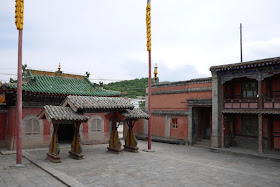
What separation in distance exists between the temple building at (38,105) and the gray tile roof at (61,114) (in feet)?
12.7

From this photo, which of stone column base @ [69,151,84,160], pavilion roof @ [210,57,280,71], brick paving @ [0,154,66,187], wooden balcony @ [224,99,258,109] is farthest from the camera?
wooden balcony @ [224,99,258,109]

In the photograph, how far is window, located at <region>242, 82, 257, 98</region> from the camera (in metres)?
16.1

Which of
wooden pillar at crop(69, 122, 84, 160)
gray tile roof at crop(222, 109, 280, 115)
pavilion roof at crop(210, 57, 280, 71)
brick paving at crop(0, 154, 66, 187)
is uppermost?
pavilion roof at crop(210, 57, 280, 71)

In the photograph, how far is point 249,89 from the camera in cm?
1642

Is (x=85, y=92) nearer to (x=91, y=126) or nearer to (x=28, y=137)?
(x=91, y=126)

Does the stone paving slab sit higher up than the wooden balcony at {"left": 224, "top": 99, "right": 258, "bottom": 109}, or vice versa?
the wooden balcony at {"left": 224, "top": 99, "right": 258, "bottom": 109}

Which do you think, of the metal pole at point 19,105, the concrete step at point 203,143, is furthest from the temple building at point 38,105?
the concrete step at point 203,143

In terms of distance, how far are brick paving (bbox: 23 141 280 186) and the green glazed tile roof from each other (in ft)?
16.5

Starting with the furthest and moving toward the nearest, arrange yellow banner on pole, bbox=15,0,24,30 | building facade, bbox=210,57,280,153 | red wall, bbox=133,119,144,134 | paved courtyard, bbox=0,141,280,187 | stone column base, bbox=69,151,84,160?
red wall, bbox=133,119,144,134 < building facade, bbox=210,57,280,153 < stone column base, bbox=69,151,84,160 < yellow banner on pole, bbox=15,0,24,30 < paved courtyard, bbox=0,141,280,187

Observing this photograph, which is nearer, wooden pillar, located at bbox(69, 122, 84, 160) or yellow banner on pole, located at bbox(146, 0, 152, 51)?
wooden pillar, located at bbox(69, 122, 84, 160)

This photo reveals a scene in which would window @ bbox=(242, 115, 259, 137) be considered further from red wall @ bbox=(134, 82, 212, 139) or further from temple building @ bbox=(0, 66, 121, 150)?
temple building @ bbox=(0, 66, 121, 150)

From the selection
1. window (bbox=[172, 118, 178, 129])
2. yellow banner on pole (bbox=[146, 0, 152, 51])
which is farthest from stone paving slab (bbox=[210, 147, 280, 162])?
yellow banner on pole (bbox=[146, 0, 152, 51])

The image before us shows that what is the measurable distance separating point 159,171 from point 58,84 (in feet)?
36.6

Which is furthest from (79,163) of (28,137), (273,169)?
(273,169)
